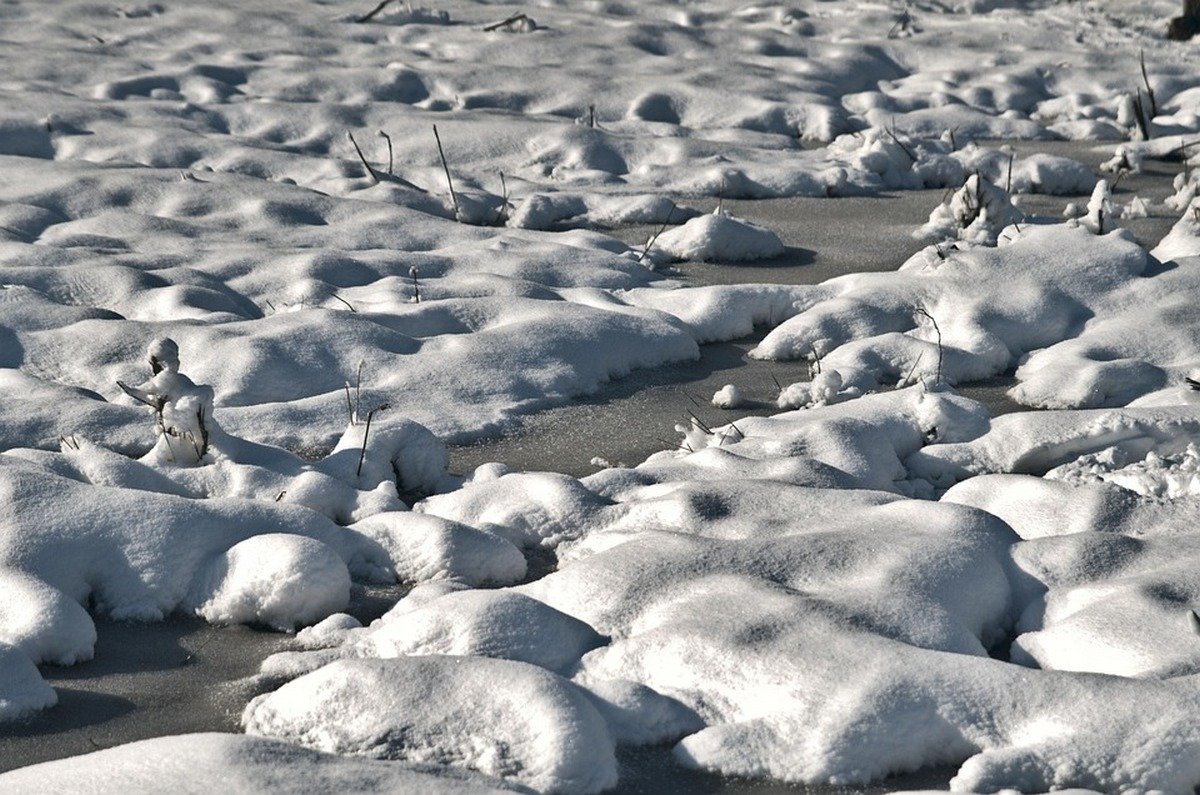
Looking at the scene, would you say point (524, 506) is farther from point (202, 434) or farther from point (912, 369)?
point (912, 369)

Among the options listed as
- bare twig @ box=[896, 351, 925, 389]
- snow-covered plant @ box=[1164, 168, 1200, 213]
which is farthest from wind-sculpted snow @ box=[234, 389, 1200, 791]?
snow-covered plant @ box=[1164, 168, 1200, 213]

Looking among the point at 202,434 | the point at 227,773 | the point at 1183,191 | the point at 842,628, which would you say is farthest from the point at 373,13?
the point at 227,773

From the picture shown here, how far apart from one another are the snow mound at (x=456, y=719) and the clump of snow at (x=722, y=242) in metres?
3.35

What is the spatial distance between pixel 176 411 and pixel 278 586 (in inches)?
31.4

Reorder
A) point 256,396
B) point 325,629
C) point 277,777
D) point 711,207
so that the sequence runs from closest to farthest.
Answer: point 277,777 → point 325,629 → point 256,396 → point 711,207

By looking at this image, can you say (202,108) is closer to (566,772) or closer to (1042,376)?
(1042,376)

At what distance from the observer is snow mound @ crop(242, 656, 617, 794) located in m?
2.09

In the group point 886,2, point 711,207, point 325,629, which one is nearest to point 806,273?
point 711,207

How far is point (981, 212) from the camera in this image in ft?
17.5

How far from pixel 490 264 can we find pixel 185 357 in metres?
1.44

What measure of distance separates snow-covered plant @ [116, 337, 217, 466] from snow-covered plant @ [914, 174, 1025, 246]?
3.23 m

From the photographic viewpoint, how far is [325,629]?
260 centimetres

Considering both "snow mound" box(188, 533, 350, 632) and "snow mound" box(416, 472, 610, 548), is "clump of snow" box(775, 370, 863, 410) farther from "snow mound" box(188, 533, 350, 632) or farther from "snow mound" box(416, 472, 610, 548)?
"snow mound" box(188, 533, 350, 632)

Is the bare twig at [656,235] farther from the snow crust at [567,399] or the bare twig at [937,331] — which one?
the bare twig at [937,331]
